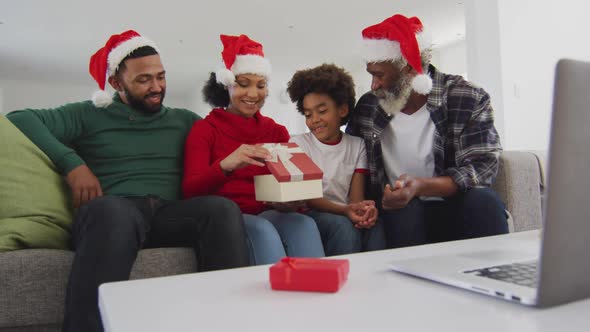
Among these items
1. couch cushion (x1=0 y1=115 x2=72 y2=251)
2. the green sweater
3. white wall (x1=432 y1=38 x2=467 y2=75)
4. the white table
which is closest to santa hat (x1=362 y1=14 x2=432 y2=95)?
the green sweater

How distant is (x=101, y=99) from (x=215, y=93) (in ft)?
1.46

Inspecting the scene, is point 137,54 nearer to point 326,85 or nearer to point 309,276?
point 326,85

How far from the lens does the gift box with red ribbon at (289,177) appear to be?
1.34m

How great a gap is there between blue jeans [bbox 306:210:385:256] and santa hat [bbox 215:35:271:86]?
0.57m

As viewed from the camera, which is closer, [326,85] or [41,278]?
[41,278]

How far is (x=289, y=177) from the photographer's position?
52.7 inches

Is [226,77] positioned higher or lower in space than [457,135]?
higher

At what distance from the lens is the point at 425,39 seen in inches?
70.4

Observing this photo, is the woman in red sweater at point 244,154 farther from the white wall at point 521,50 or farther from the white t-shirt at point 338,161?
the white wall at point 521,50

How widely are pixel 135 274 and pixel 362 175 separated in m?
0.81

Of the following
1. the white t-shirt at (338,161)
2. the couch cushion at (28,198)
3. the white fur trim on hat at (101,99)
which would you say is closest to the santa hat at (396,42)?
the white t-shirt at (338,161)

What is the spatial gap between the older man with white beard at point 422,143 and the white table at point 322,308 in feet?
2.87

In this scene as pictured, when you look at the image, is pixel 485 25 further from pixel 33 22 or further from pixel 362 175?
pixel 33 22

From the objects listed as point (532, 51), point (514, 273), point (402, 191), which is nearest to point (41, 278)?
point (402, 191)
